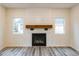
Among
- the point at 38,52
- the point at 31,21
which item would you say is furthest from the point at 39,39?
the point at 38,52

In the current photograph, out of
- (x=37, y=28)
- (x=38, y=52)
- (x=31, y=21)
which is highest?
(x=31, y=21)

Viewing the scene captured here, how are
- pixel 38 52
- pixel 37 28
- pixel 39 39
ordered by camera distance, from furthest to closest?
pixel 39 39 → pixel 37 28 → pixel 38 52

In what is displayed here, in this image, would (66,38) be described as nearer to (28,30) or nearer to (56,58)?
(28,30)

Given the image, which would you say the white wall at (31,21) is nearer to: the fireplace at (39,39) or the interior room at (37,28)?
Answer: the interior room at (37,28)

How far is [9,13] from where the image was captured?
767 cm

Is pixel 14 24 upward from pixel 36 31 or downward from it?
upward

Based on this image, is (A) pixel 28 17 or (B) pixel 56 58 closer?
(B) pixel 56 58

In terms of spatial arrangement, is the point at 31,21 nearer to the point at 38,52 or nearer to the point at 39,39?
the point at 39,39

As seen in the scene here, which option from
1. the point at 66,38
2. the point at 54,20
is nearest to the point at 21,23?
the point at 54,20

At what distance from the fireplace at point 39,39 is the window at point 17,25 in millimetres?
967

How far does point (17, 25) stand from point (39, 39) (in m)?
1.76

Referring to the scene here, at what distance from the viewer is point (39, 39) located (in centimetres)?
779

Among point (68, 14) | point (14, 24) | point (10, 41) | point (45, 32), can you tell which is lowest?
point (10, 41)

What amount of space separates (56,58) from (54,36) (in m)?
6.59
